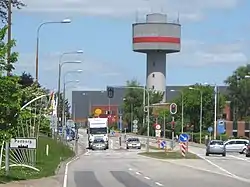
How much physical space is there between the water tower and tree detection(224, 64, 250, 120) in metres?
15.9

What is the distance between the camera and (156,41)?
150 m

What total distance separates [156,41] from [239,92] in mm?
22737

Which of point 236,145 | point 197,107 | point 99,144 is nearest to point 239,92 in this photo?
point 197,107

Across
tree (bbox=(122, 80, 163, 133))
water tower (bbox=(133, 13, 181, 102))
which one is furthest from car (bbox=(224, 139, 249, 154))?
tree (bbox=(122, 80, 163, 133))

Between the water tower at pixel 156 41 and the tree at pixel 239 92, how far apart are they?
1591 cm

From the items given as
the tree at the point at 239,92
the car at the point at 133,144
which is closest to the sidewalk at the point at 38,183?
the car at the point at 133,144

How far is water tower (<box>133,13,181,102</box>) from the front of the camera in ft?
493

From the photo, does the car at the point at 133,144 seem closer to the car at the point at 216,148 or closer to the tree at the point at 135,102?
the car at the point at 216,148

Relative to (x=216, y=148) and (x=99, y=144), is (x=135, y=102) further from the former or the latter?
(x=216, y=148)

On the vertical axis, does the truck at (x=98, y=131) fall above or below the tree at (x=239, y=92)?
below

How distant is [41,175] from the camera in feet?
126

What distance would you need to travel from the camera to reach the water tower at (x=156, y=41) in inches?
5910

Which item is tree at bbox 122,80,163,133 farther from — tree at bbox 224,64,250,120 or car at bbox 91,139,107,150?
car at bbox 91,139,107,150

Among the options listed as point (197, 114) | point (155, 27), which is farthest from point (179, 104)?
point (155, 27)
